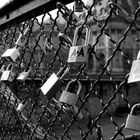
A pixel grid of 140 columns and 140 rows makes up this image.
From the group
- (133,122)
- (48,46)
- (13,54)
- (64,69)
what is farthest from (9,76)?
(133,122)

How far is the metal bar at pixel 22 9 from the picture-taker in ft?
3.94

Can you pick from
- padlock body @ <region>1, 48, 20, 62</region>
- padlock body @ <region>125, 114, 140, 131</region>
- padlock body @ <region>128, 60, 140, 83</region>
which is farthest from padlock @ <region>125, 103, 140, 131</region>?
padlock body @ <region>1, 48, 20, 62</region>

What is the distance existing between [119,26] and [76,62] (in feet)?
79.3

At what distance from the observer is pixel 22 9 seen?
4.59 feet

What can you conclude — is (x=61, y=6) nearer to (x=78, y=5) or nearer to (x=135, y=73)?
(x=78, y=5)

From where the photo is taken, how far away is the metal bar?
Result: 1.20 meters

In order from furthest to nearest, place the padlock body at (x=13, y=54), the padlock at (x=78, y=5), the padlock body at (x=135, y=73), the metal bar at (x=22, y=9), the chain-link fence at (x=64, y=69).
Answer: the padlock body at (x=13, y=54)
the metal bar at (x=22, y=9)
the padlock at (x=78, y=5)
the chain-link fence at (x=64, y=69)
the padlock body at (x=135, y=73)

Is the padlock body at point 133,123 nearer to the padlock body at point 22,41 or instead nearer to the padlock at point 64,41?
the padlock at point 64,41

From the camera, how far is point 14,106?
1.76 metres

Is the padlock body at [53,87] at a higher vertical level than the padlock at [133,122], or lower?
higher

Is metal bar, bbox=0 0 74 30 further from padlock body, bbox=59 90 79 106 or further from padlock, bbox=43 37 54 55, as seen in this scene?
padlock body, bbox=59 90 79 106

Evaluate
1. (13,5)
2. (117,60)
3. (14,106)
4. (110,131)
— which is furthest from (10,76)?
(117,60)

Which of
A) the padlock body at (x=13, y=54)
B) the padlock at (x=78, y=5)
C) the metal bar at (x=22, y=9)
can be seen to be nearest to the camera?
the padlock at (x=78, y=5)

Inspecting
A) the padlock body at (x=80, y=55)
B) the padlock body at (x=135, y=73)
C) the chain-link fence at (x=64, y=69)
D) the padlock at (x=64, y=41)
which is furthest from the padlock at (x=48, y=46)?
the padlock body at (x=135, y=73)
